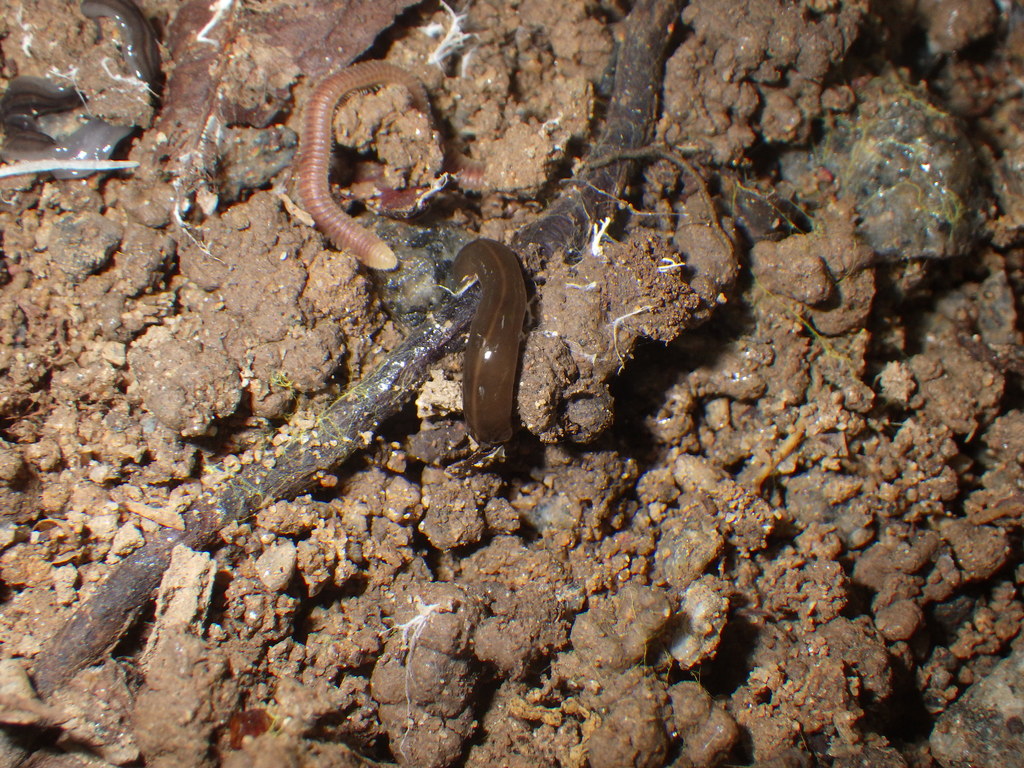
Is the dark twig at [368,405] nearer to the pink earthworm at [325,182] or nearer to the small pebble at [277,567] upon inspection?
the small pebble at [277,567]

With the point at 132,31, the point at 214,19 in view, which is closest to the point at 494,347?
the point at 214,19

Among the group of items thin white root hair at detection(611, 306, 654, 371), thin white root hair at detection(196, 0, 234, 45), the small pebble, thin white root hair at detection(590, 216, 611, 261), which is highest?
thin white root hair at detection(196, 0, 234, 45)

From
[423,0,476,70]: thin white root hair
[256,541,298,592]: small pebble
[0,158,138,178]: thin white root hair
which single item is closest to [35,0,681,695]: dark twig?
[256,541,298,592]: small pebble

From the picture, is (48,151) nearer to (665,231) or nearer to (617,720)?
(665,231)

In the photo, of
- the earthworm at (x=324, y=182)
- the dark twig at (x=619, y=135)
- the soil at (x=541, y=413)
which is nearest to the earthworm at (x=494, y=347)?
the soil at (x=541, y=413)

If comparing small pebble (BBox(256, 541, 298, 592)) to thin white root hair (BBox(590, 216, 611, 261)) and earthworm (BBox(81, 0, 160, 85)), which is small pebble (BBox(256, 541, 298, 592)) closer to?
thin white root hair (BBox(590, 216, 611, 261))

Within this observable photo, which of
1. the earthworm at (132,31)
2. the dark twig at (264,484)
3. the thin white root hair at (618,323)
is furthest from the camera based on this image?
the earthworm at (132,31)
